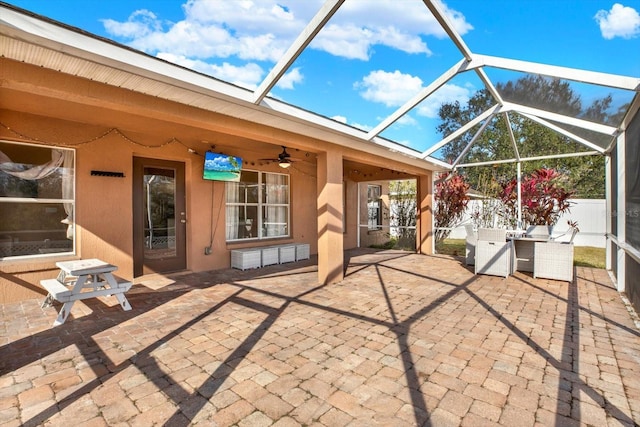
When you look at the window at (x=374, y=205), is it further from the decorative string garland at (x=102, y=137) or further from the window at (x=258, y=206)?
the decorative string garland at (x=102, y=137)

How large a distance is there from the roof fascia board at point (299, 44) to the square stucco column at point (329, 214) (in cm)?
212

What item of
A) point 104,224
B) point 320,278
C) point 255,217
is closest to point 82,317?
point 104,224

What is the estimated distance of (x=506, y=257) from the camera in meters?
6.07

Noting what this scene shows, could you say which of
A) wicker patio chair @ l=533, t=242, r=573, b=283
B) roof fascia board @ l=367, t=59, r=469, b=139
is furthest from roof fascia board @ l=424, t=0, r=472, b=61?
wicker patio chair @ l=533, t=242, r=573, b=283

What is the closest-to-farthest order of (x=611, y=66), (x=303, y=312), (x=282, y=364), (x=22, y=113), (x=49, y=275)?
(x=282, y=364)
(x=611, y=66)
(x=303, y=312)
(x=22, y=113)
(x=49, y=275)

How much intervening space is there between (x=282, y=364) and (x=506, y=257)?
5160mm

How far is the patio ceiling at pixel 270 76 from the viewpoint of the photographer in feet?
7.87

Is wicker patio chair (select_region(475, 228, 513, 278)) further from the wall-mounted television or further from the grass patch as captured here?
the wall-mounted television

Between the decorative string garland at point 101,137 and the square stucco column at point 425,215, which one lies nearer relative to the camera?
the decorative string garland at point 101,137

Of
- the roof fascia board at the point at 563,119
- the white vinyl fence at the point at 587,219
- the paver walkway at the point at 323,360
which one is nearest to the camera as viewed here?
the paver walkway at the point at 323,360

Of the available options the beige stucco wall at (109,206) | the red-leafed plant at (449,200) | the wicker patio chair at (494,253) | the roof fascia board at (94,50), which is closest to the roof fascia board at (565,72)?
the wicker patio chair at (494,253)

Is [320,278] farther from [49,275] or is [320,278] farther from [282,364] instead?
[49,275]

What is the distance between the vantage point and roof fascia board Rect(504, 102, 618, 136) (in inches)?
201

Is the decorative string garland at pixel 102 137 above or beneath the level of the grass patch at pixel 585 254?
above
